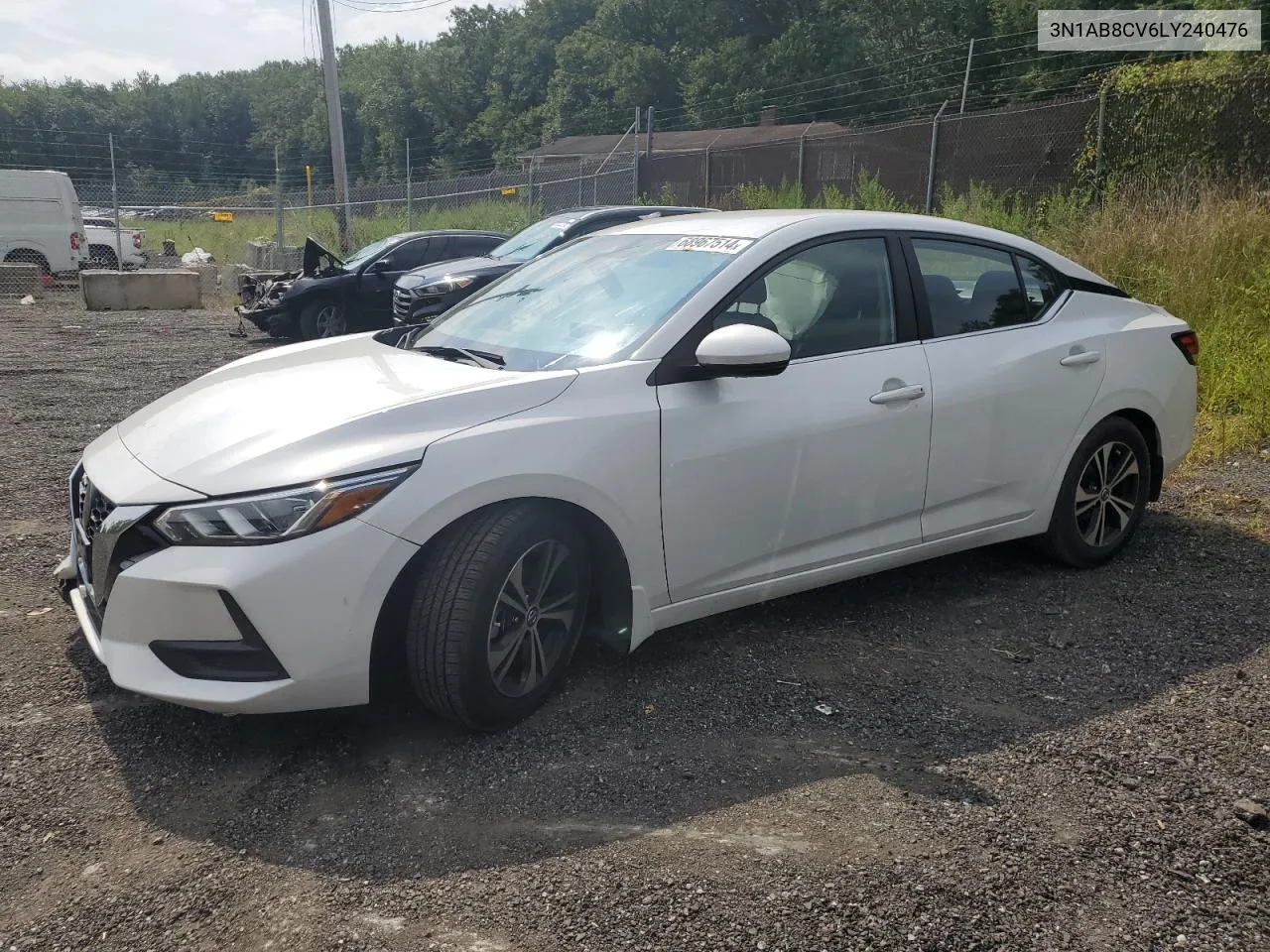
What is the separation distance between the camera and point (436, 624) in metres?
3.08

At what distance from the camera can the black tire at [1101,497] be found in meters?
4.71

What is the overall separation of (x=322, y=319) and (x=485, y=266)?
3.04 metres

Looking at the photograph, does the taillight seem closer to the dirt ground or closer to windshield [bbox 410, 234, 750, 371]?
the dirt ground

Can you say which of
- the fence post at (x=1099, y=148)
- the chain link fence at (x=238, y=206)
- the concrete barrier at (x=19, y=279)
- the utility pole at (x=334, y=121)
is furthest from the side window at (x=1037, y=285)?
A: the utility pole at (x=334, y=121)

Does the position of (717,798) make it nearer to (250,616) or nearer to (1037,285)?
(250,616)

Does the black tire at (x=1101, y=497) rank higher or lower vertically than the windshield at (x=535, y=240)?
lower

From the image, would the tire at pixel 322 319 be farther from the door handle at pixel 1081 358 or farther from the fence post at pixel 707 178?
the door handle at pixel 1081 358

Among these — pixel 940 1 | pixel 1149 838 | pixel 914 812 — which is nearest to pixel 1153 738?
pixel 1149 838

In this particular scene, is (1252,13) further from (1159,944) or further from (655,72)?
(655,72)

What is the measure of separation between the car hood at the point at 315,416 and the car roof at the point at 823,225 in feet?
3.48

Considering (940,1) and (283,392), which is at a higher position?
(940,1)

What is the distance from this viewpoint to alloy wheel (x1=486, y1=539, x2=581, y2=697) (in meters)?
3.23

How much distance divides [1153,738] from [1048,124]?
1230 cm

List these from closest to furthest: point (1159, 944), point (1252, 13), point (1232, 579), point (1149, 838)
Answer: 1. point (1159, 944)
2. point (1149, 838)
3. point (1232, 579)
4. point (1252, 13)
